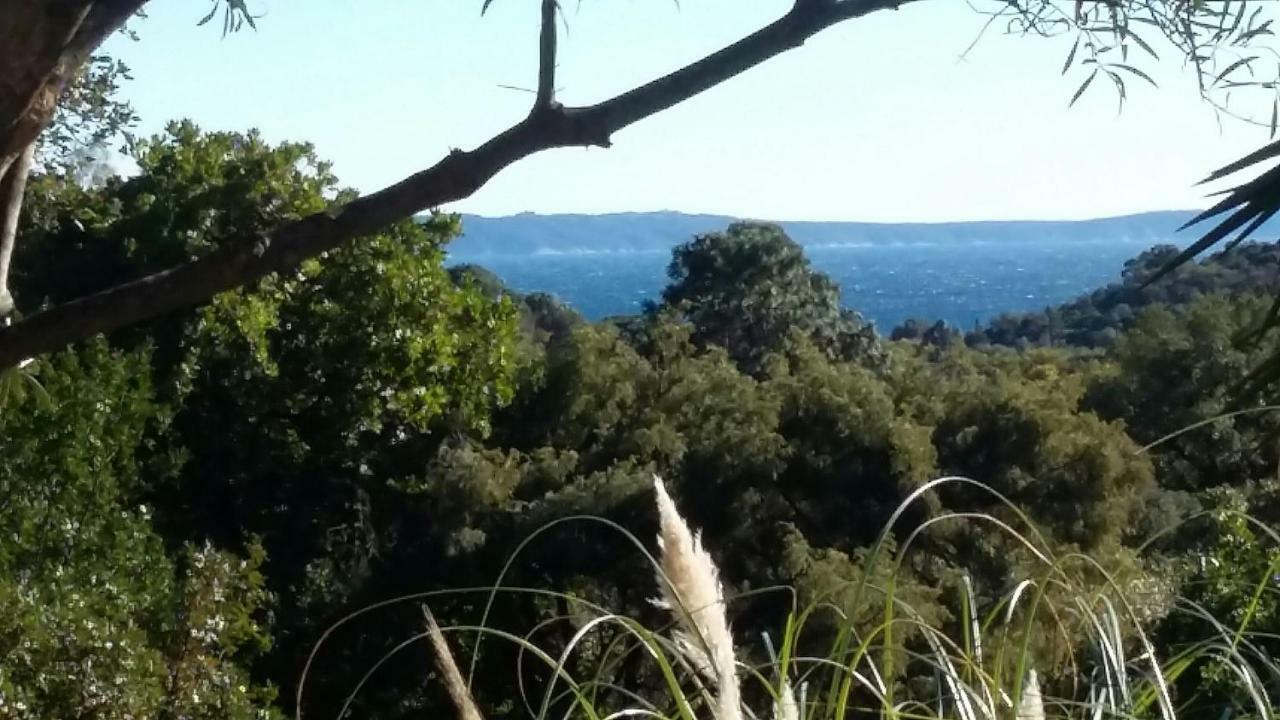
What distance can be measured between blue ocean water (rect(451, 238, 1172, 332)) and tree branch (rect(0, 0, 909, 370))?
1948 cm

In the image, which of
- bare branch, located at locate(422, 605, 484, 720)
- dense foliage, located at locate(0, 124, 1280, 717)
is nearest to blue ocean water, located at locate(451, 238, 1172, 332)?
dense foliage, located at locate(0, 124, 1280, 717)

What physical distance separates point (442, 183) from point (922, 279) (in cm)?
6436

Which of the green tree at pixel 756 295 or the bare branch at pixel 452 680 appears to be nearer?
the bare branch at pixel 452 680

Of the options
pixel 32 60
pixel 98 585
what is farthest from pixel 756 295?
pixel 32 60

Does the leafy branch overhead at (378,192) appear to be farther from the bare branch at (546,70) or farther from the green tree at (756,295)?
the green tree at (756,295)

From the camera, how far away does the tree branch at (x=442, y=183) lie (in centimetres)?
158

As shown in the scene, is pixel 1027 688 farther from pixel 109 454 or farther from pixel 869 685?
pixel 109 454

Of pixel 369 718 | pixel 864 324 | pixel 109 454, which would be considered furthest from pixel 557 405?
pixel 864 324

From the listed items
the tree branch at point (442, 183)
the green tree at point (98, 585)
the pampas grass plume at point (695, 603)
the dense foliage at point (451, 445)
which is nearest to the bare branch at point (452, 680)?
the pampas grass plume at point (695, 603)

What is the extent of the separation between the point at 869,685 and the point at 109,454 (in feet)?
26.0

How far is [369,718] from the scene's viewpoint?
364 inches

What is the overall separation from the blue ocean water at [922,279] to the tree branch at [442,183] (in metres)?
19.5

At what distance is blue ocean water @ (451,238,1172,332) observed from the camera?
1597 inches

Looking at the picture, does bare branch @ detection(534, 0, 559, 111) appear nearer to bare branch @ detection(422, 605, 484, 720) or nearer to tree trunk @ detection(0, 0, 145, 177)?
tree trunk @ detection(0, 0, 145, 177)
